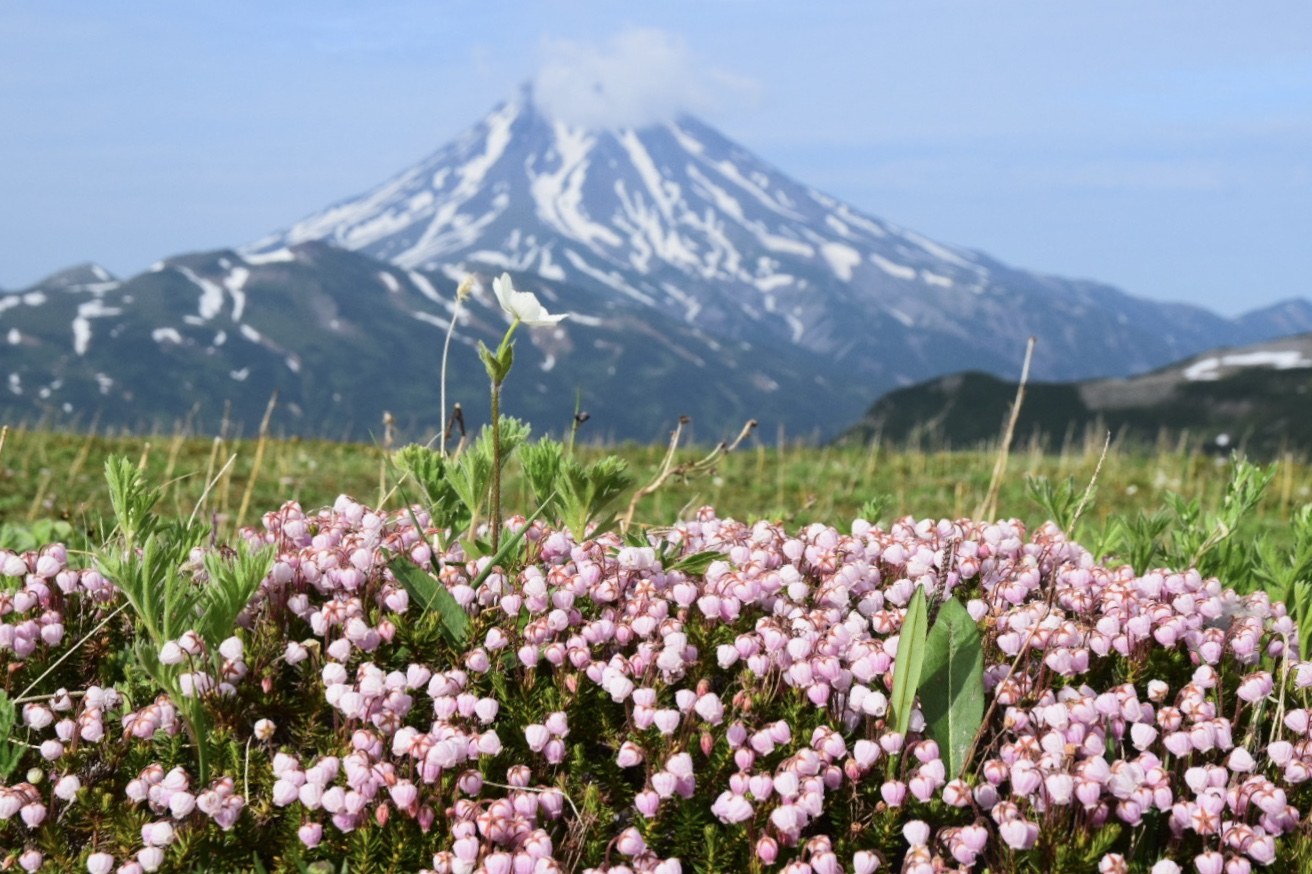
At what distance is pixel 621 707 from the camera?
3617 mm

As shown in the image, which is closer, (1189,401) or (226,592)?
(226,592)

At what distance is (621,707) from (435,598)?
0.70 meters

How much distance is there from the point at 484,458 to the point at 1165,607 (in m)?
2.45

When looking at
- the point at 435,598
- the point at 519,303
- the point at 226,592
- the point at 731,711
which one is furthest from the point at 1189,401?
the point at 226,592

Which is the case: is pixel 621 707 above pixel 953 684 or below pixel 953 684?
below

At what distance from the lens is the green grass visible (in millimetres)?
17609

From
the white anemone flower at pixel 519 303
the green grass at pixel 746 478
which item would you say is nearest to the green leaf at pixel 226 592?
the white anemone flower at pixel 519 303

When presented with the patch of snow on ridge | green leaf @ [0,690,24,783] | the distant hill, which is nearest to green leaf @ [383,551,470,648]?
green leaf @ [0,690,24,783]

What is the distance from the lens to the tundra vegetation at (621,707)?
322 cm

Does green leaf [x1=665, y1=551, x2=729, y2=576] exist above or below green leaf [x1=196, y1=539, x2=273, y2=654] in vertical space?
above

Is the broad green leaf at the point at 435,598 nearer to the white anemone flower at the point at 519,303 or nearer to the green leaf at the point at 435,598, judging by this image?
the green leaf at the point at 435,598

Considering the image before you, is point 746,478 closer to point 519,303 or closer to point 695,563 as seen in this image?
point 695,563

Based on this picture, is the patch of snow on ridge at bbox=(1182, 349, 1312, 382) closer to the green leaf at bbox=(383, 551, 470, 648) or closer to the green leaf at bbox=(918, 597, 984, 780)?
the green leaf at bbox=(918, 597, 984, 780)

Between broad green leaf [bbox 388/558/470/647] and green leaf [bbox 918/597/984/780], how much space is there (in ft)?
4.53
